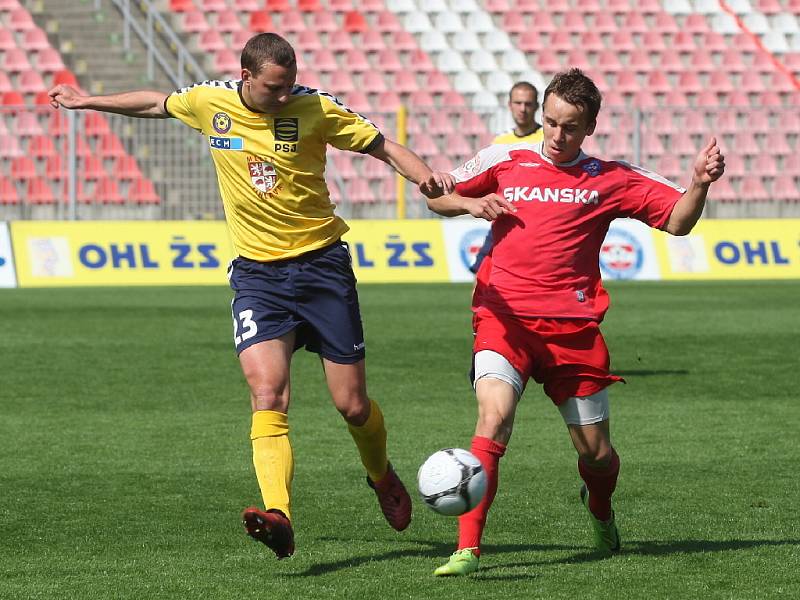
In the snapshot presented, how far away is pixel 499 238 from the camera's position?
5.79m

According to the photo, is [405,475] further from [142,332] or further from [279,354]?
[142,332]

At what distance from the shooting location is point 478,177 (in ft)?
19.2

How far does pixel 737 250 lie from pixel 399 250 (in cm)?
482

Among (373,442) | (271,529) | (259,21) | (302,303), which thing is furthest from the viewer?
(259,21)

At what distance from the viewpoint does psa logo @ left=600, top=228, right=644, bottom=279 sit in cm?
2097

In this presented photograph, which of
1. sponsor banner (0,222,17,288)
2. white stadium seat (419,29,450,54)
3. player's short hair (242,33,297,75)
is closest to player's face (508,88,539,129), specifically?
player's short hair (242,33,297,75)

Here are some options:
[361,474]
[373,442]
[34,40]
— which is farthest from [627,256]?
[373,442]

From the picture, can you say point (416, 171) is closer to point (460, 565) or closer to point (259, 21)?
point (460, 565)

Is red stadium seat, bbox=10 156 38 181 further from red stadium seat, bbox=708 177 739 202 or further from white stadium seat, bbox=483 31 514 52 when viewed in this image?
red stadium seat, bbox=708 177 739 202

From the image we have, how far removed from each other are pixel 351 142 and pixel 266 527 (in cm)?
166

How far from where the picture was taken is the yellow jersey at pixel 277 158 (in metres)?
5.88

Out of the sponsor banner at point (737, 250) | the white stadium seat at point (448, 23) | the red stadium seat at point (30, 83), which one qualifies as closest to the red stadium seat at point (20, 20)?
the red stadium seat at point (30, 83)

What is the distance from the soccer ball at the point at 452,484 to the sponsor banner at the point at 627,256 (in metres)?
15.9

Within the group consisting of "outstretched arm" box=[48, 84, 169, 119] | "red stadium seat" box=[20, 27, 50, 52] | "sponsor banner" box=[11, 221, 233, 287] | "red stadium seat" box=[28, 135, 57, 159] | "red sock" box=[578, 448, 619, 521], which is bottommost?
"red sock" box=[578, 448, 619, 521]
